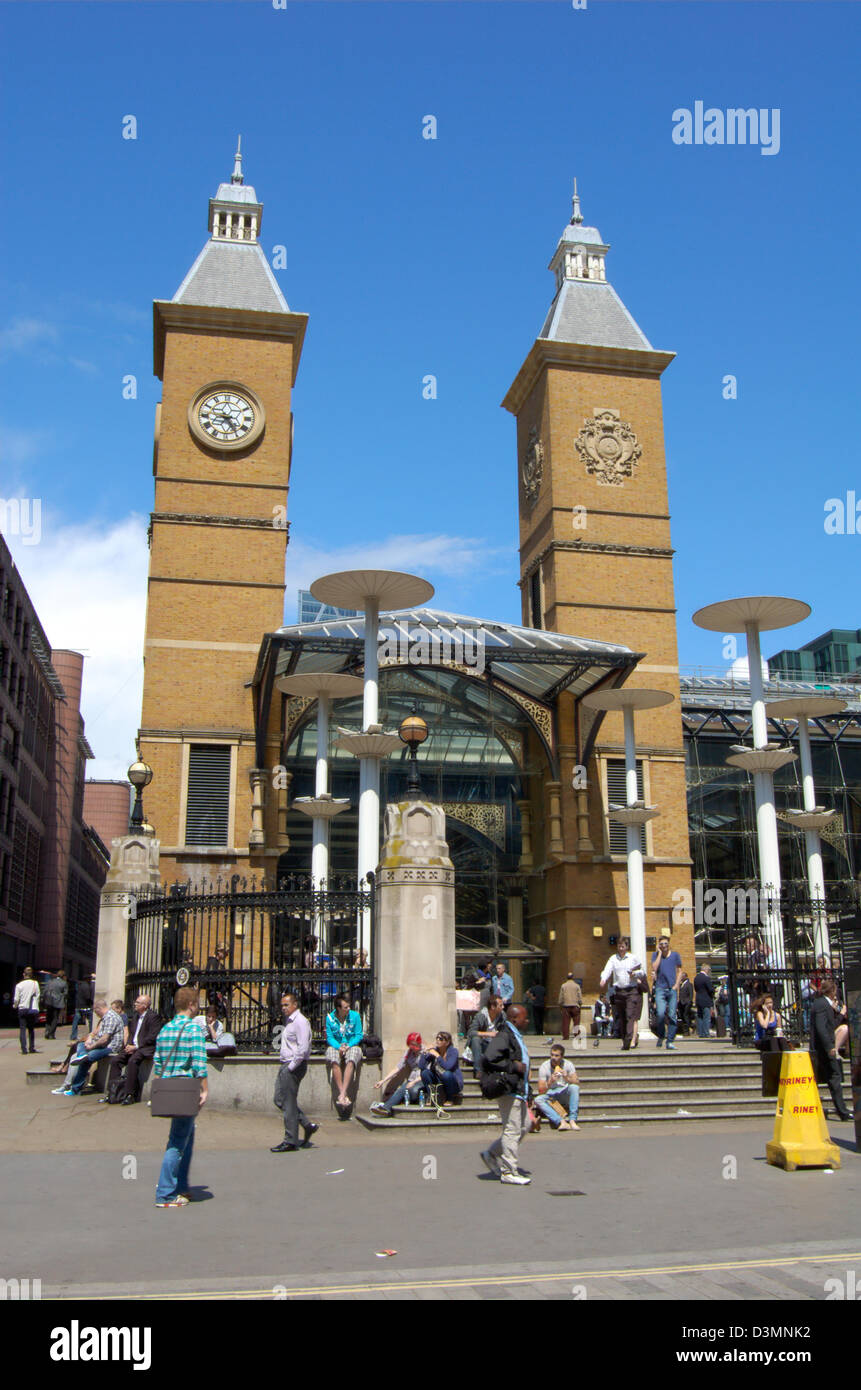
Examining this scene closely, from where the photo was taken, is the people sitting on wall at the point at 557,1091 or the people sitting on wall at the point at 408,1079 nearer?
the people sitting on wall at the point at 557,1091

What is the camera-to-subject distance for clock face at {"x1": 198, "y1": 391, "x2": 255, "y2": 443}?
33.4m

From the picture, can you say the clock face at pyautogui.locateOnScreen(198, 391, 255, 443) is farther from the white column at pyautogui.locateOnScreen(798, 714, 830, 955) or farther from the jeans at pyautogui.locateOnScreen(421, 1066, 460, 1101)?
the jeans at pyautogui.locateOnScreen(421, 1066, 460, 1101)

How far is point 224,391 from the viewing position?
33.8 m

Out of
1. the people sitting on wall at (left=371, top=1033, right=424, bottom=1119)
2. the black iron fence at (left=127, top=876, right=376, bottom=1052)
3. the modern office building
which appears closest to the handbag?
the people sitting on wall at (left=371, top=1033, right=424, bottom=1119)

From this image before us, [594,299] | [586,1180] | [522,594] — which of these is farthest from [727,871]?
[586,1180]

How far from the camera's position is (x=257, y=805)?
29453 millimetres

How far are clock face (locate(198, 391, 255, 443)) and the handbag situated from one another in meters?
26.5

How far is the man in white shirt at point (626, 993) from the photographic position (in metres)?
19.1

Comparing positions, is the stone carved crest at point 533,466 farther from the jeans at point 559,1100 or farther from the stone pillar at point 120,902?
the jeans at point 559,1100

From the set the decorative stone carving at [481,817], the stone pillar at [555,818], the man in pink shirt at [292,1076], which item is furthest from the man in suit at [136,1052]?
the decorative stone carving at [481,817]

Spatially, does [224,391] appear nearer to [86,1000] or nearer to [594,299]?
[594,299]

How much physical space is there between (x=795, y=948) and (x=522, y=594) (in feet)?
71.1

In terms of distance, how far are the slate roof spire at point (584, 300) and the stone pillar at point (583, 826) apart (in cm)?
1483

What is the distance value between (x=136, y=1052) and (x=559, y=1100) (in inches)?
231
